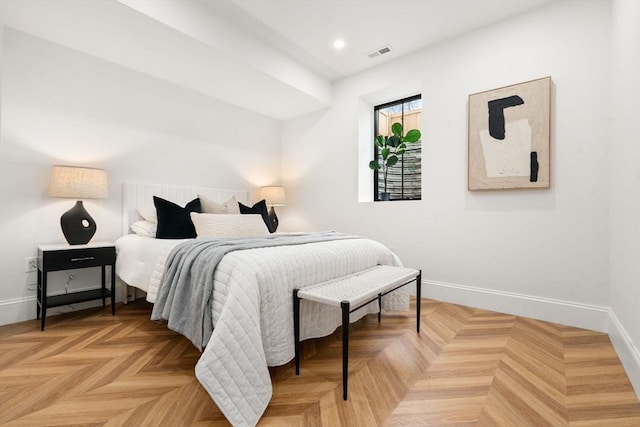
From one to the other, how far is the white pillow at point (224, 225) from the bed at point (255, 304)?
37cm

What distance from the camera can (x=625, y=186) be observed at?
1788 millimetres

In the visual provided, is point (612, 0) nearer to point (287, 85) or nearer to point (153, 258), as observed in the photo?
point (287, 85)

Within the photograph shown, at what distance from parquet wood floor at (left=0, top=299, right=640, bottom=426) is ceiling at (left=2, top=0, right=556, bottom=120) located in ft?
7.65

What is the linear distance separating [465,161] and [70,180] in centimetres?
345

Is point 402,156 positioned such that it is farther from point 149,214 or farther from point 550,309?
point 149,214

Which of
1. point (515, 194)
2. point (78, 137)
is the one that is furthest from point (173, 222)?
point (515, 194)

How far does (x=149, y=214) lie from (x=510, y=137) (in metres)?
3.43

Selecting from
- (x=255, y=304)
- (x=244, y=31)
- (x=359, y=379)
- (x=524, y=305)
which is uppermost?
(x=244, y=31)

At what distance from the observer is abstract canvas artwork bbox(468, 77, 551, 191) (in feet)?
8.03

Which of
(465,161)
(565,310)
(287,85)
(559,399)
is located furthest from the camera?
(287,85)

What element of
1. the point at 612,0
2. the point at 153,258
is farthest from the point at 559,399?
the point at 612,0

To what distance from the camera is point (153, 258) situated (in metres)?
2.26

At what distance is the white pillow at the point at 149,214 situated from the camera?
2914mm

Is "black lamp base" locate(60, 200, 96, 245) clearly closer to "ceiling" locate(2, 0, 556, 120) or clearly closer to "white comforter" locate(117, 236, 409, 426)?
"white comforter" locate(117, 236, 409, 426)
